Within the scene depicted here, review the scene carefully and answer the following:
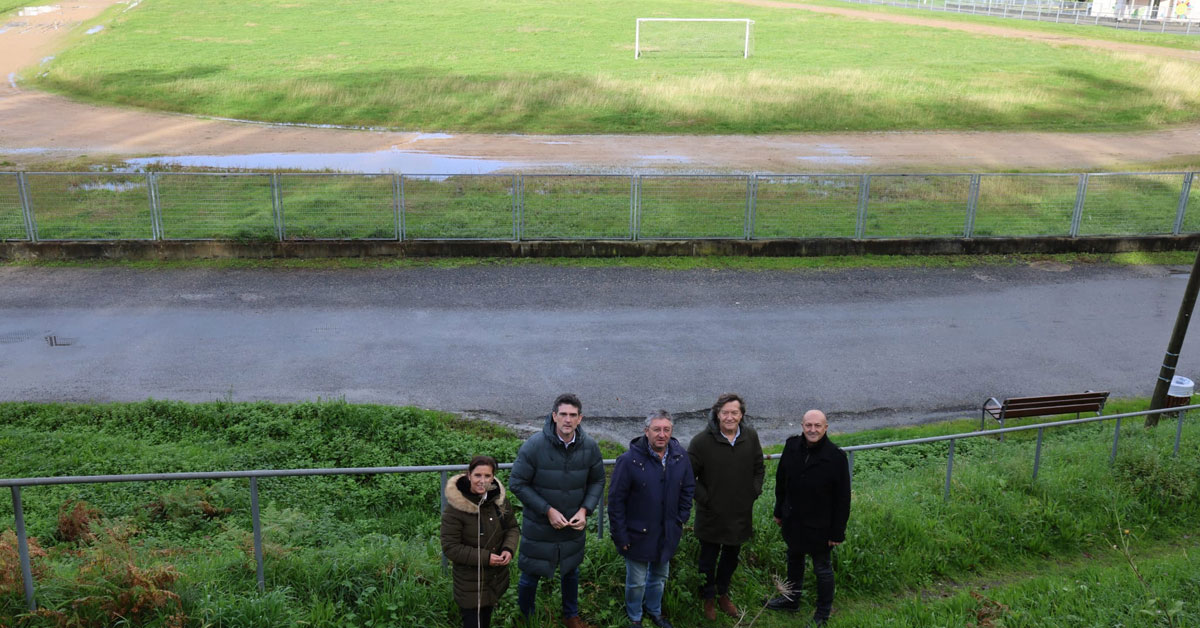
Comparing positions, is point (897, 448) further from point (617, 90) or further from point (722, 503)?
point (617, 90)

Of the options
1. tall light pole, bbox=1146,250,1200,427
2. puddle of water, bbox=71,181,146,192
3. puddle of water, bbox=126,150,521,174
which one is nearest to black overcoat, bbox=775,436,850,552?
tall light pole, bbox=1146,250,1200,427

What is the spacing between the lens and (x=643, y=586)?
6.55 metres

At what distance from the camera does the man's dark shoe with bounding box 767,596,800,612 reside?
278 inches

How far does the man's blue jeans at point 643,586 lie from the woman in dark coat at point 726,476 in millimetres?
428

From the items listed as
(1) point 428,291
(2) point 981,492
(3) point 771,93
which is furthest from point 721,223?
(3) point 771,93

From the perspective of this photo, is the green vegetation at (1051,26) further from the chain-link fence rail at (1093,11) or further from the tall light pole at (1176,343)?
the tall light pole at (1176,343)

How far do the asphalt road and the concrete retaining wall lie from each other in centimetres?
65

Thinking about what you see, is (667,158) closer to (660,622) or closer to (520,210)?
(520,210)

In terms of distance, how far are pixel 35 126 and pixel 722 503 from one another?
33781 mm

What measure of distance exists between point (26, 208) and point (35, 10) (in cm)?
6506

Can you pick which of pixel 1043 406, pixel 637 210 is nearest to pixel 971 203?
pixel 637 210

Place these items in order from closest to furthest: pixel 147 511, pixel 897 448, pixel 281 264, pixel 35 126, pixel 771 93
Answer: pixel 147 511 → pixel 897 448 → pixel 281 264 → pixel 35 126 → pixel 771 93

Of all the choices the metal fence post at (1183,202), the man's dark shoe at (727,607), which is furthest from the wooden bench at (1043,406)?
the metal fence post at (1183,202)

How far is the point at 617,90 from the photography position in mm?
38969
